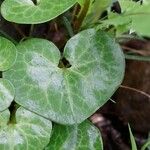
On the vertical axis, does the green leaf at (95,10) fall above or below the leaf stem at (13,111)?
above

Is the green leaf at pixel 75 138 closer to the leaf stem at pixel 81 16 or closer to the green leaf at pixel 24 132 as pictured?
the green leaf at pixel 24 132

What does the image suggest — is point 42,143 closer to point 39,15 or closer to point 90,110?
point 90,110

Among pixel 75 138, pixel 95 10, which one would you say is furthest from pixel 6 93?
pixel 95 10

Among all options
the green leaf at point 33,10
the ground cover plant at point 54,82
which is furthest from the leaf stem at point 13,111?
the green leaf at point 33,10

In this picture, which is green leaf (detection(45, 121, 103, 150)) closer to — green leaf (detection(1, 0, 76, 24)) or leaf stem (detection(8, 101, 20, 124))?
leaf stem (detection(8, 101, 20, 124))

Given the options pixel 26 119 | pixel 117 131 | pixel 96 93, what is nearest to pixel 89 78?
pixel 96 93

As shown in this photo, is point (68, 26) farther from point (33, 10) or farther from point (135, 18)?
point (135, 18)

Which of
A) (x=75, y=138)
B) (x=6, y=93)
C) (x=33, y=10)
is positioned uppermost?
(x=33, y=10)
